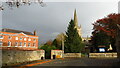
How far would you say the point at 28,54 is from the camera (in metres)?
21.1

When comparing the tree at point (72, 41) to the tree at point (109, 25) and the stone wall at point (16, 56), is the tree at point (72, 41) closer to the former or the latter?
the tree at point (109, 25)

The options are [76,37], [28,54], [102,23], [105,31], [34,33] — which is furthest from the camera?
[34,33]

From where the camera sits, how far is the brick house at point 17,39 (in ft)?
193

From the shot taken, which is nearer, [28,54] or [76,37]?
[28,54]

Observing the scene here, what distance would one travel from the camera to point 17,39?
65250 mm

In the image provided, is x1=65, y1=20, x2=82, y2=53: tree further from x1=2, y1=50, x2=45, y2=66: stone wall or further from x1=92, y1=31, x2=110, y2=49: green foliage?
x1=2, y1=50, x2=45, y2=66: stone wall

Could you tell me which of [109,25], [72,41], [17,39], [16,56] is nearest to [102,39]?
[109,25]

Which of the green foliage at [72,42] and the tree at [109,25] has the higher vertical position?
the tree at [109,25]

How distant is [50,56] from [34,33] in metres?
48.0

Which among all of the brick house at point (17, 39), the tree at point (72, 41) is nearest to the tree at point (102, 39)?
the tree at point (72, 41)

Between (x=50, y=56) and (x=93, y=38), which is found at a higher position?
(x=93, y=38)

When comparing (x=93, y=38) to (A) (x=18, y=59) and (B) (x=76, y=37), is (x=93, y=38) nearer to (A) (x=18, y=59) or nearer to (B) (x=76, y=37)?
(B) (x=76, y=37)

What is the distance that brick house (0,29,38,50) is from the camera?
58.9 meters

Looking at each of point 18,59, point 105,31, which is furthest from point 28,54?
point 105,31
